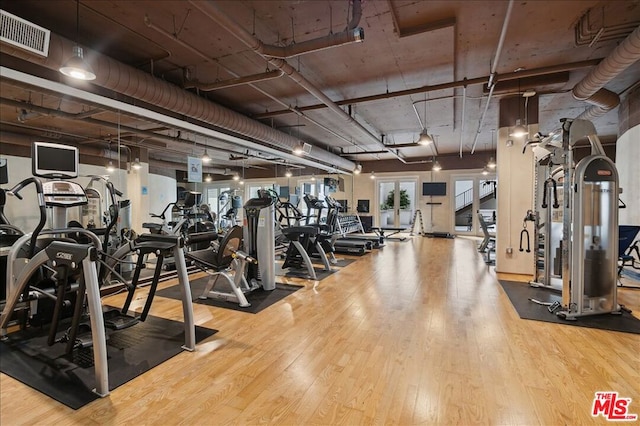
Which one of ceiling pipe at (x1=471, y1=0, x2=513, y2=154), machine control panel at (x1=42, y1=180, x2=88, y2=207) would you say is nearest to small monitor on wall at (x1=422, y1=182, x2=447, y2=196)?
ceiling pipe at (x1=471, y1=0, x2=513, y2=154)

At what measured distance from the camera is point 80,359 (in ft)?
8.03

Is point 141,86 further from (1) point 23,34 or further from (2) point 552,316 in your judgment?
(2) point 552,316

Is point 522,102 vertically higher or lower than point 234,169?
higher

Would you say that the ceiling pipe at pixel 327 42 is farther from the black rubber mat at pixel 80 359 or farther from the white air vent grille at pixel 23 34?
the black rubber mat at pixel 80 359

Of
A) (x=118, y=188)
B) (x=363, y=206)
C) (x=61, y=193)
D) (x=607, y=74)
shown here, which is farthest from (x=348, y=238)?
(x=61, y=193)

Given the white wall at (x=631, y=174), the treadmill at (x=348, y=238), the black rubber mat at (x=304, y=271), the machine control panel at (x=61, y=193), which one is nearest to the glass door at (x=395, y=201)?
the treadmill at (x=348, y=238)

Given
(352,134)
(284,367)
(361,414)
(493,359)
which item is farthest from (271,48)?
(352,134)

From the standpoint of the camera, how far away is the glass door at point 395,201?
13834 millimetres

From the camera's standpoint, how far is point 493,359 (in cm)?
246

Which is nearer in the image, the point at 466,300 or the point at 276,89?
the point at 466,300

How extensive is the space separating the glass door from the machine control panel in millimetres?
11950

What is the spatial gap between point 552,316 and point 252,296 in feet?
11.9

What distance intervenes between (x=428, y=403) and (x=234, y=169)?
8142 millimetres

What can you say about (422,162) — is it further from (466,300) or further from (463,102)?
(466,300)
